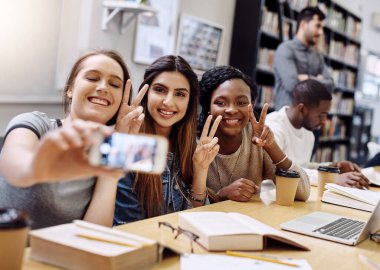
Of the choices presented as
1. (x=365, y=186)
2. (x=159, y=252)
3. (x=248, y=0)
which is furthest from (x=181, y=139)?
(x=248, y=0)

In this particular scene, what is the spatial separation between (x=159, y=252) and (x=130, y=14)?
2.65 metres

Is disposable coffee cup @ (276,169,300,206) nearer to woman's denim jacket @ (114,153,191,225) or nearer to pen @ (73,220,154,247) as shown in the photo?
woman's denim jacket @ (114,153,191,225)

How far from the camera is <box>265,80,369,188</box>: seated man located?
8.54 feet

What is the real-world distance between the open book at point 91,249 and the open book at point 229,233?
172 millimetres

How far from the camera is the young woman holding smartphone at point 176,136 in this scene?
149cm

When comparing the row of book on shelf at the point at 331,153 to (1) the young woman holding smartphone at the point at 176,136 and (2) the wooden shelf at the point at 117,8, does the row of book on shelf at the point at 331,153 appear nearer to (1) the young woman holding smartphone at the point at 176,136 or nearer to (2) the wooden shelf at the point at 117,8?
(2) the wooden shelf at the point at 117,8

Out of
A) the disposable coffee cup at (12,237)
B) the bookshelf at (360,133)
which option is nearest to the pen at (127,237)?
the disposable coffee cup at (12,237)

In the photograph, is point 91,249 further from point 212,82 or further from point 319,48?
point 319,48

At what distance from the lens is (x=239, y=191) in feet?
5.24

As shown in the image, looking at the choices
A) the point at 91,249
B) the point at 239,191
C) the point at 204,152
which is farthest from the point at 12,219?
the point at 239,191

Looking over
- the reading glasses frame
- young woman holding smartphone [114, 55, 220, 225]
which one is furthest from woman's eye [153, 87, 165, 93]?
the reading glasses frame

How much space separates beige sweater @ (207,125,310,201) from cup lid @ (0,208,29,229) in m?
1.09

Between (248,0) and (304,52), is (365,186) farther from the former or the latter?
(248,0)

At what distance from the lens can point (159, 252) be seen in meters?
0.86
